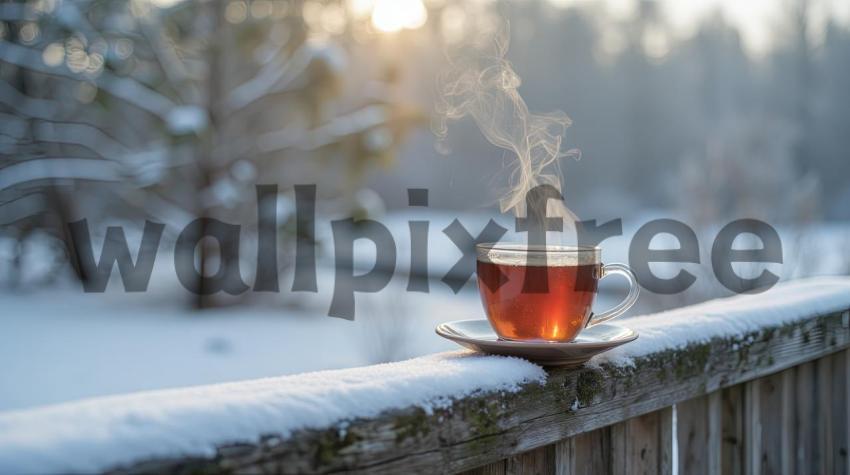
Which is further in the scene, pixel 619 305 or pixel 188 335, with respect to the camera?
pixel 188 335

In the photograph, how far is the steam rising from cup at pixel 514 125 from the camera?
1.32m

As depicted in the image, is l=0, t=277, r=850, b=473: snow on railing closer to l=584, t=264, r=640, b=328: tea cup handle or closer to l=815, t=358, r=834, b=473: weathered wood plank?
l=584, t=264, r=640, b=328: tea cup handle

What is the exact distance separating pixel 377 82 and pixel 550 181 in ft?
28.9

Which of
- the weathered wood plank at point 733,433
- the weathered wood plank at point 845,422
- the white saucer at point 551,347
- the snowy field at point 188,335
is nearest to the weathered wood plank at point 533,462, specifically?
the white saucer at point 551,347

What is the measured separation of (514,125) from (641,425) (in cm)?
59

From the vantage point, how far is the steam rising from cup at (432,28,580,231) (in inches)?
51.8

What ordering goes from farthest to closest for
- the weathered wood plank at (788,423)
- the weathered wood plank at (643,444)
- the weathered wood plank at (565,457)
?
the weathered wood plank at (788,423)
the weathered wood plank at (643,444)
the weathered wood plank at (565,457)

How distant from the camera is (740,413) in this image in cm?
153

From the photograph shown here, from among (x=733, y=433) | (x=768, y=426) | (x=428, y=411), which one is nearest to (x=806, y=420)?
(x=768, y=426)

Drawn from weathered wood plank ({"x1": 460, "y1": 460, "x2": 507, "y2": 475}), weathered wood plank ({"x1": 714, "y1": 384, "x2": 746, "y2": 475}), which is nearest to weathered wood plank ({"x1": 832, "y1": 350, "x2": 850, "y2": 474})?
weathered wood plank ({"x1": 714, "y1": 384, "x2": 746, "y2": 475})

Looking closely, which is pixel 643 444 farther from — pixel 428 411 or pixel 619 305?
pixel 428 411

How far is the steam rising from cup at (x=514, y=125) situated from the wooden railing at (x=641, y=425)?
0.36 m

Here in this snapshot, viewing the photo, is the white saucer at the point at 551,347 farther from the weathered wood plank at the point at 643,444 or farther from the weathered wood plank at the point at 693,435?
the weathered wood plank at the point at 693,435

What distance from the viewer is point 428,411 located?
0.89 metres
